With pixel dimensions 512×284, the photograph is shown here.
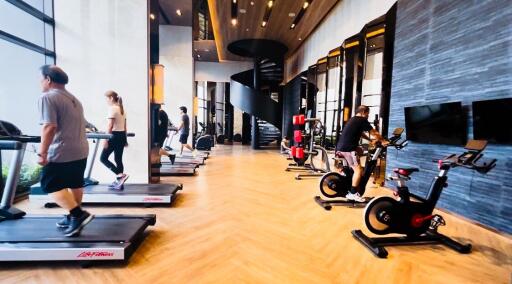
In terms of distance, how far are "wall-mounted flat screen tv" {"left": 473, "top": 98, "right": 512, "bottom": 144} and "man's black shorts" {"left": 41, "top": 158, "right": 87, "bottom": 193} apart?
4.47 meters

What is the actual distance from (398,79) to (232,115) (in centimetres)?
1172

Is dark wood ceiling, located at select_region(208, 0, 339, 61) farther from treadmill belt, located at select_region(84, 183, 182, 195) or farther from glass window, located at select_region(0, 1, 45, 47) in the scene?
treadmill belt, located at select_region(84, 183, 182, 195)

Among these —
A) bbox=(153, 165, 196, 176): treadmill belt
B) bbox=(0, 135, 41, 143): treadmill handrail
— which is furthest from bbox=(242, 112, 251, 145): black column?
bbox=(0, 135, 41, 143): treadmill handrail

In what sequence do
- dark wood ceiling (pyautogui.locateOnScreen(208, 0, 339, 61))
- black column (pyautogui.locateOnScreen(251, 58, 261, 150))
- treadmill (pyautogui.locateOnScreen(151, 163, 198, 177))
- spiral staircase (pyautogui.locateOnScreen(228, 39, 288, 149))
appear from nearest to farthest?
treadmill (pyautogui.locateOnScreen(151, 163, 198, 177)) < dark wood ceiling (pyautogui.locateOnScreen(208, 0, 339, 61)) < spiral staircase (pyautogui.locateOnScreen(228, 39, 288, 149)) < black column (pyautogui.locateOnScreen(251, 58, 261, 150))

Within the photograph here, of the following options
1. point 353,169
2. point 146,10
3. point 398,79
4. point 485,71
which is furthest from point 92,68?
point 485,71

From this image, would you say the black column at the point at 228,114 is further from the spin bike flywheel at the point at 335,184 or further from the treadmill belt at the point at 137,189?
the spin bike flywheel at the point at 335,184

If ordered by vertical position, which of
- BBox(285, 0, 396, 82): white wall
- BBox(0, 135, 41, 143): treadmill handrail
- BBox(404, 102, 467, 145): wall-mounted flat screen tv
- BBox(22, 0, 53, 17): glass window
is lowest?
BBox(0, 135, 41, 143): treadmill handrail

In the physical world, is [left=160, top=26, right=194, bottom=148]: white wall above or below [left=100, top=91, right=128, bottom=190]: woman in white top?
above

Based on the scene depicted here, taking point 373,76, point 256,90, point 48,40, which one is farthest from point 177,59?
point 373,76

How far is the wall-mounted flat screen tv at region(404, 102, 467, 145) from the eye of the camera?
3693mm

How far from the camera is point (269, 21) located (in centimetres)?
901

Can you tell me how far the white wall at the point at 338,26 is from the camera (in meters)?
5.89

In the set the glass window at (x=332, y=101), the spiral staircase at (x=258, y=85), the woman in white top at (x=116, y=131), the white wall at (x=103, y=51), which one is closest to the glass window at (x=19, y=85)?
the white wall at (x=103, y=51)

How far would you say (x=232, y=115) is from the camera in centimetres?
1609
